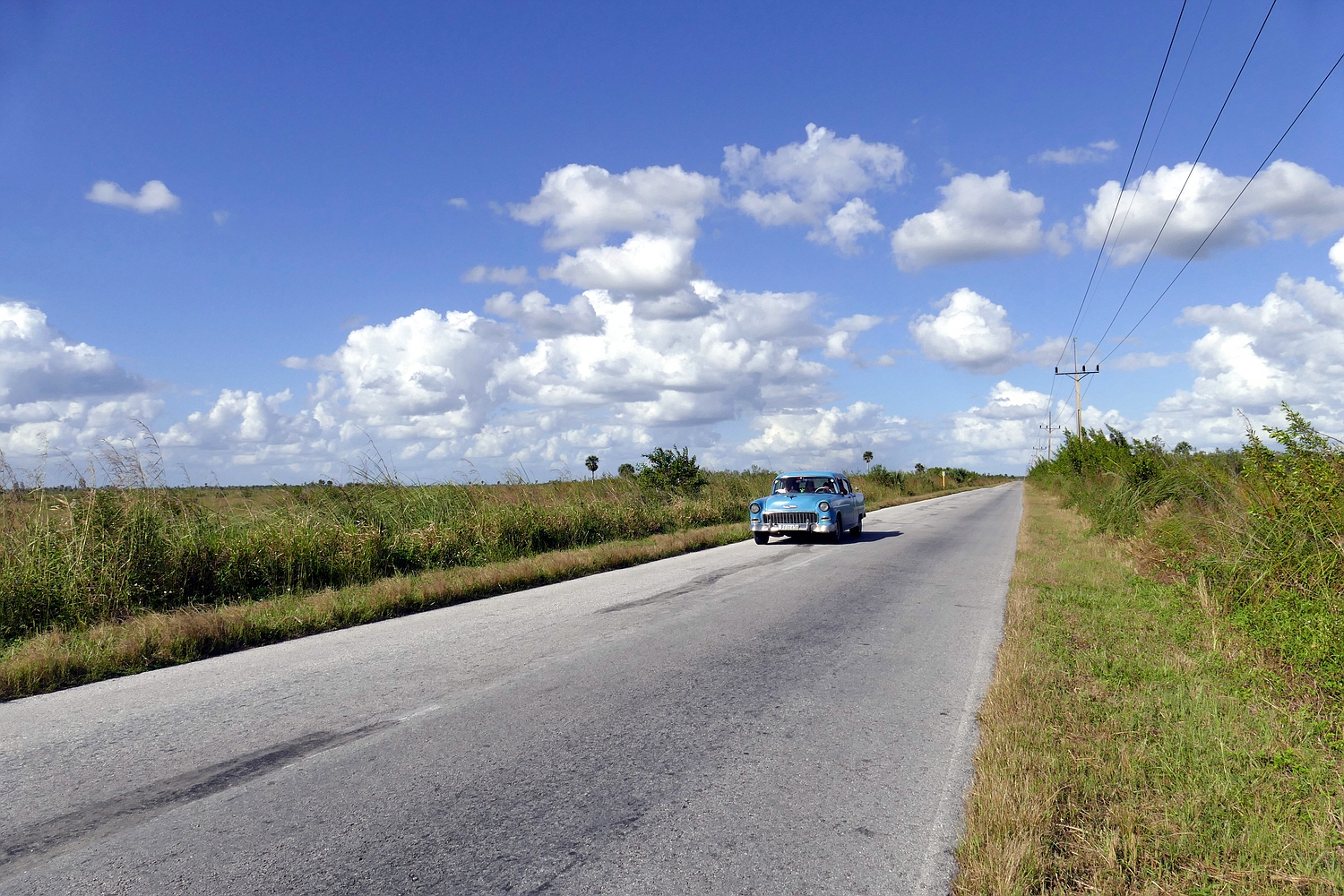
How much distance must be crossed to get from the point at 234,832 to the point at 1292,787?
5.39 m

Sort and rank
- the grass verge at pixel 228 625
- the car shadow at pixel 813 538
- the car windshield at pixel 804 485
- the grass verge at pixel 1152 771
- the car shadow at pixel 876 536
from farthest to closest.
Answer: the car shadow at pixel 876 536, the car shadow at pixel 813 538, the car windshield at pixel 804 485, the grass verge at pixel 228 625, the grass verge at pixel 1152 771

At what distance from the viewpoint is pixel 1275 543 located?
291 inches

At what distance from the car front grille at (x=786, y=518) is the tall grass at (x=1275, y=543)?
271 inches

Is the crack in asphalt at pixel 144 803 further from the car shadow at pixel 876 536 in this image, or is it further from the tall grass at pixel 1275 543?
the car shadow at pixel 876 536

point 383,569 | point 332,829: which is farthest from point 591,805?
point 383,569

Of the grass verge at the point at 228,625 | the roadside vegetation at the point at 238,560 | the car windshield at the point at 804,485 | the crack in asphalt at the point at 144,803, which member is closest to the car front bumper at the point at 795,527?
the car windshield at the point at 804,485

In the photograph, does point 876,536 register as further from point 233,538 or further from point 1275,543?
point 233,538

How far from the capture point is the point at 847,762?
176 inches

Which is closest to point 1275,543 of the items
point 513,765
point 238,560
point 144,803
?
point 513,765

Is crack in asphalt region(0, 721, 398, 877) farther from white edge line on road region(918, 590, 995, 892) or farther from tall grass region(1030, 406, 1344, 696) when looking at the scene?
tall grass region(1030, 406, 1344, 696)

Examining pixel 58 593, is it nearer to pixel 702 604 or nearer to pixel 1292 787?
pixel 702 604

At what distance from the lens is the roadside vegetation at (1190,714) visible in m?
3.27

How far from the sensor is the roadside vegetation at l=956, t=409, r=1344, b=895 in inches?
129

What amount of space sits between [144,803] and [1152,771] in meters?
5.45
